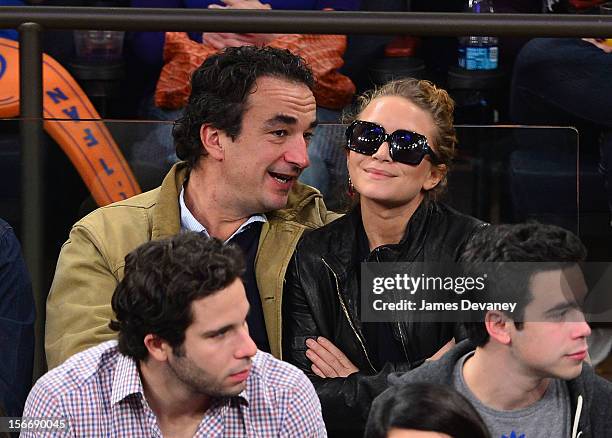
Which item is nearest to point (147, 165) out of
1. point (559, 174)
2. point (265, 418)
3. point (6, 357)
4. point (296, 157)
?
point (296, 157)

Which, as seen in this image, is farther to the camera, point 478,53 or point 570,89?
point 478,53

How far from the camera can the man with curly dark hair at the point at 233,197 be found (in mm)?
3418

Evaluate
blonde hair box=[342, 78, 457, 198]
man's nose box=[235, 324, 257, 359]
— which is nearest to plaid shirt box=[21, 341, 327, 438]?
man's nose box=[235, 324, 257, 359]

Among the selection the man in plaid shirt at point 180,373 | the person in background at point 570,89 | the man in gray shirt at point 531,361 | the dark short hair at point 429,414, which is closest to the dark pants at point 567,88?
the person in background at point 570,89

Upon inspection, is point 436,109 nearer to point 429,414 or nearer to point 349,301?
point 349,301

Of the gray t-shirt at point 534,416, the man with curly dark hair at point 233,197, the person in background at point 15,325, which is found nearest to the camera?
the gray t-shirt at point 534,416

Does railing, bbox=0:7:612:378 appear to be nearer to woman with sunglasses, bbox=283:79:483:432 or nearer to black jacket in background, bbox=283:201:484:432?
woman with sunglasses, bbox=283:79:483:432

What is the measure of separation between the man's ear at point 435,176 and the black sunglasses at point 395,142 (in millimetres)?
42

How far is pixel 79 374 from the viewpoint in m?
3.00

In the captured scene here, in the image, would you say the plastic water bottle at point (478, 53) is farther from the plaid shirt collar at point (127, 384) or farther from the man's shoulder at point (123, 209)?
the plaid shirt collar at point (127, 384)

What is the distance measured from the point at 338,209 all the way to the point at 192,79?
551 millimetres

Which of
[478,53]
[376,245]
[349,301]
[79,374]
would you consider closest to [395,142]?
[376,245]

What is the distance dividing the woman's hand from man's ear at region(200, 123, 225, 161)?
591 millimetres

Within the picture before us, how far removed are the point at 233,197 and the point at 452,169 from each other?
59 centimetres
